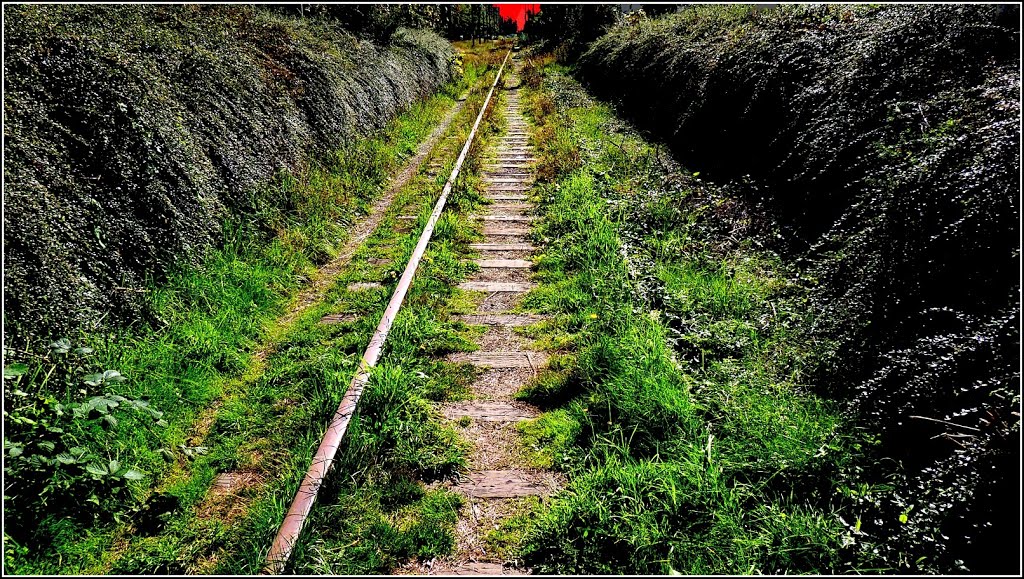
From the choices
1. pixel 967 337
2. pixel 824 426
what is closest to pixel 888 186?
pixel 967 337

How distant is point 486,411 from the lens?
3303 mm

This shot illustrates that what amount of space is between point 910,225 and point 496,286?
3196 millimetres

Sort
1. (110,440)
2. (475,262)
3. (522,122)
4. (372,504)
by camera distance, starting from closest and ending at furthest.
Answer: (372,504), (110,440), (475,262), (522,122)

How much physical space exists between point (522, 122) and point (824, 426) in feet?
37.5

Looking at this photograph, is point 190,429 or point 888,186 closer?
point 190,429

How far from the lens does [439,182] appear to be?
7785 millimetres

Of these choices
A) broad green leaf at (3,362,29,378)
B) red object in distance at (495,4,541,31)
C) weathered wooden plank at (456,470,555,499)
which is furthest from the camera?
red object in distance at (495,4,541,31)

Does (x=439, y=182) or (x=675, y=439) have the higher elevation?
(x=439, y=182)

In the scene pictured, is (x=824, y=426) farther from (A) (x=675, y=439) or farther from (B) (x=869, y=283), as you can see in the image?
(B) (x=869, y=283)

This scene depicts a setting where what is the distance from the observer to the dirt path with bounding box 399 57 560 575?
2.44m

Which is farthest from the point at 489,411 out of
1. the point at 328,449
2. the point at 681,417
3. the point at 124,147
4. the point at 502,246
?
the point at 124,147

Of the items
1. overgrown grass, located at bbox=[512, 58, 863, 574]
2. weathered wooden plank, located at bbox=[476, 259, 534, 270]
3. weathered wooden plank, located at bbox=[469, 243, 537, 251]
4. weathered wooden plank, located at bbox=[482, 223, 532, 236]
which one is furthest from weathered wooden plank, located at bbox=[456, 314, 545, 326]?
weathered wooden plank, located at bbox=[482, 223, 532, 236]

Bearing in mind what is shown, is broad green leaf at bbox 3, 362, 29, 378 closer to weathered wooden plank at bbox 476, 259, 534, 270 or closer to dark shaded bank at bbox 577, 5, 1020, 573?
weathered wooden plank at bbox 476, 259, 534, 270

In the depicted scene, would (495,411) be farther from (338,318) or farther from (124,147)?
(124,147)
